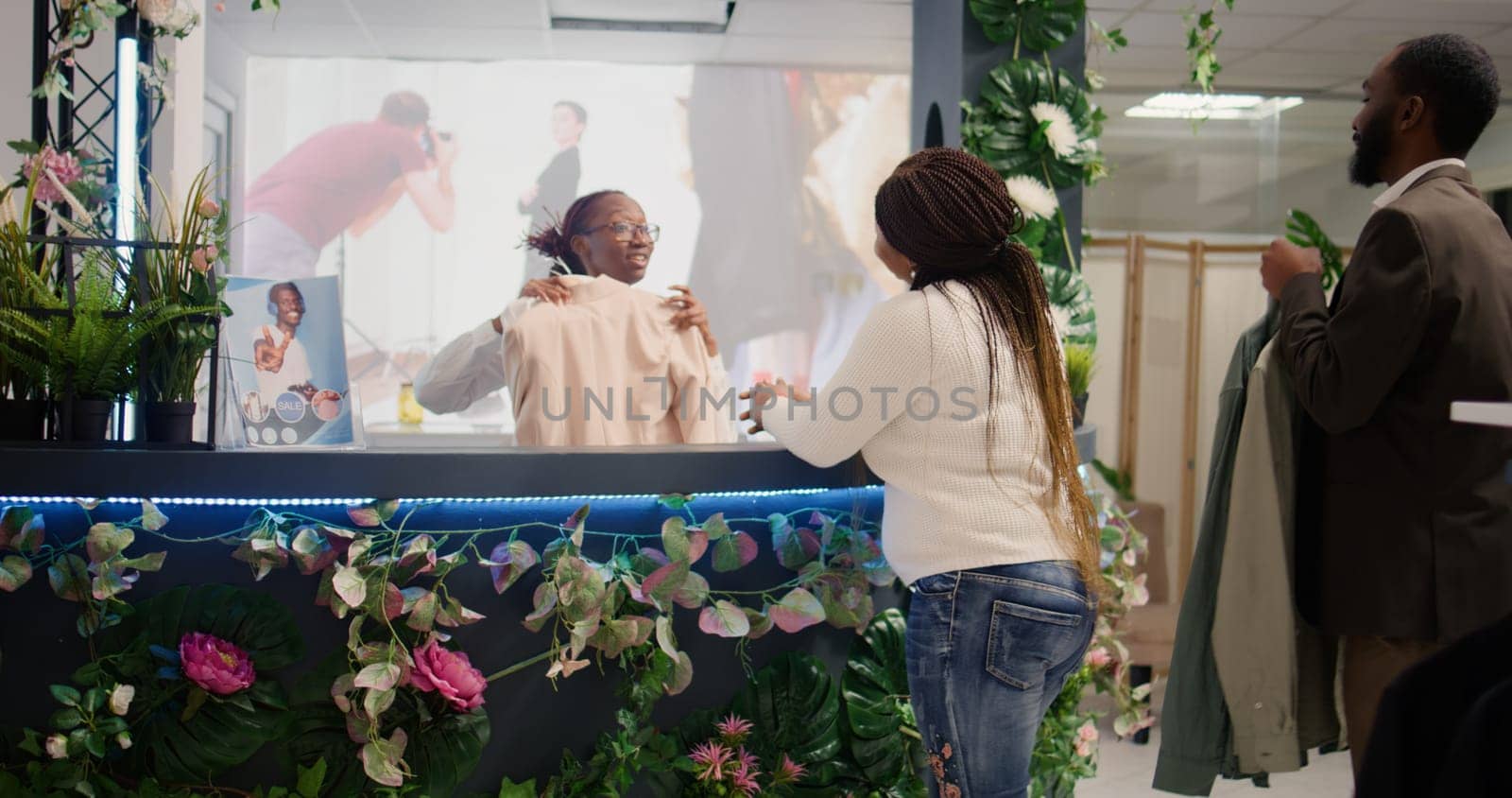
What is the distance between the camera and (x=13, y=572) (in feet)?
6.55

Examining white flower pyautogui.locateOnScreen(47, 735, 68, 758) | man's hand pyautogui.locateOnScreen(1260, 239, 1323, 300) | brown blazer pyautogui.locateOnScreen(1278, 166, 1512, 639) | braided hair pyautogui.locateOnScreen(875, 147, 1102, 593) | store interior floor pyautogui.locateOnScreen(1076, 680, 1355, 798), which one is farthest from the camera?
store interior floor pyautogui.locateOnScreen(1076, 680, 1355, 798)

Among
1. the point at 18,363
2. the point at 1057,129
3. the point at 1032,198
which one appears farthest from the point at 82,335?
the point at 1057,129

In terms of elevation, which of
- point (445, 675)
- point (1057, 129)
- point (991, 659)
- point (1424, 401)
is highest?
point (1057, 129)

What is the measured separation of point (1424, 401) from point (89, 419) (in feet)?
6.92

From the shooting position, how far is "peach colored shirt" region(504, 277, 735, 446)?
2680 millimetres

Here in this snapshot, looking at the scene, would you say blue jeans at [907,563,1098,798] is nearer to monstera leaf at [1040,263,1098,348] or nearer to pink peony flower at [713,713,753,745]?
pink peony flower at [713,713,753,745]

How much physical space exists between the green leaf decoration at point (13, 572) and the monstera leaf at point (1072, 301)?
2397 millimetres

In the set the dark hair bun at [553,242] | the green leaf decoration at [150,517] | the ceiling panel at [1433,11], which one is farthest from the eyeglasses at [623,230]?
the ceiling panel at [1433,11]

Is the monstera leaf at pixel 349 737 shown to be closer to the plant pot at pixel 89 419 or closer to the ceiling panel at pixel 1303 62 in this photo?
the plant pot at pixel 89 419

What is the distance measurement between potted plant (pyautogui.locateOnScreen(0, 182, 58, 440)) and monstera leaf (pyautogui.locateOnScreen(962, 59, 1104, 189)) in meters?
2.22

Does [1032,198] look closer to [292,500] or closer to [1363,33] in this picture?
[292,500]

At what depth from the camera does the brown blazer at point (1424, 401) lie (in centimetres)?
162

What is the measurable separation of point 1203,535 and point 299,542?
4.85 ft

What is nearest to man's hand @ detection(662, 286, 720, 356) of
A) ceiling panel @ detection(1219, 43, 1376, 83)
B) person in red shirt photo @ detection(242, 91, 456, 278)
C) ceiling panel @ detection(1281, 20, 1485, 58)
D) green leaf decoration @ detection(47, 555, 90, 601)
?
green leaf decoration @ detection(47, 555, 90, 601)
